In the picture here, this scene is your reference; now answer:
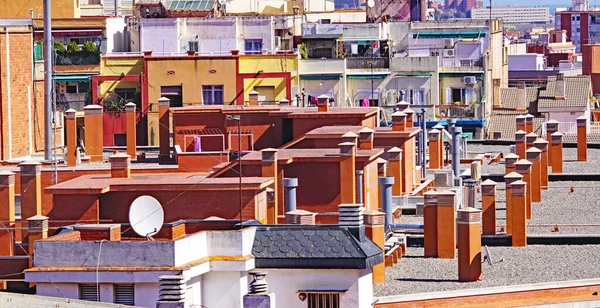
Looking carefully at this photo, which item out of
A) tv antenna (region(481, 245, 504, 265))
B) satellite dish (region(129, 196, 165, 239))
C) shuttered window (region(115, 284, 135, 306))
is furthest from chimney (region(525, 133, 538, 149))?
shuttered window (region(115, 284, 135, 306))

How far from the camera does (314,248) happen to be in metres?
29.5

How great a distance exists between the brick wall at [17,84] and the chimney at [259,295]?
2817 centimetres

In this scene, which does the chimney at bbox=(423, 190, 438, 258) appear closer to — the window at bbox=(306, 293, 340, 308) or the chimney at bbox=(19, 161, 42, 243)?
the chimney at bbox=(19, 161, 42, 243)

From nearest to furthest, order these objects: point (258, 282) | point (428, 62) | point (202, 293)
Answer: point (258, 282) → point (202, 293) → point (428, 62)

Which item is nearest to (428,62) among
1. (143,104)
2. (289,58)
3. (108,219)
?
(289,58)

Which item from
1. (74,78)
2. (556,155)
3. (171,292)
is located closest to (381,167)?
(556,155)

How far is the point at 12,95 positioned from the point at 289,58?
24.1 m

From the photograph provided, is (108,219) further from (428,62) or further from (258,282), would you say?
(428,62)

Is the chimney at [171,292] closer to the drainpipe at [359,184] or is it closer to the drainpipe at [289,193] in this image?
the drainpipe at [289,193]

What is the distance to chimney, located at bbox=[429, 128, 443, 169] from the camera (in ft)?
194

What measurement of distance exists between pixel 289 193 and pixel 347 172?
2.54 m

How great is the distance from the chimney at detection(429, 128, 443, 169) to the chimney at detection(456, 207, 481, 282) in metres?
23.4

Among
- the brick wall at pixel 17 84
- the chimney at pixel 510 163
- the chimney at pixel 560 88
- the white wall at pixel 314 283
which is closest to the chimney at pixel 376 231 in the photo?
→ the white wall at pixel 314 283

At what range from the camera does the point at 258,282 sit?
1058 inches
